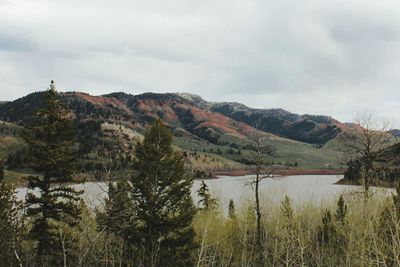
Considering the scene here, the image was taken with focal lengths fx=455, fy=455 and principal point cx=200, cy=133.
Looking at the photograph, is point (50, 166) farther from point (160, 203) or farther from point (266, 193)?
point (266, 193)

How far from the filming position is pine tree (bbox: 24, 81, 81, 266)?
3462cm

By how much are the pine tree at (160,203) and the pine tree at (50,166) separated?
5.31m

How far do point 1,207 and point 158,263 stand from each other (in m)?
14.4

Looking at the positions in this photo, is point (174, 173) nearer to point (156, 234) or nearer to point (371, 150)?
point (156, 234)

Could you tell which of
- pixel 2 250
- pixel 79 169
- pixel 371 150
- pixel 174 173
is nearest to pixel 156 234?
pixel 174 173

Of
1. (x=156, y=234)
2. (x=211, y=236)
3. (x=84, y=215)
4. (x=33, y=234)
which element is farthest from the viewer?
(x=84, y=215)

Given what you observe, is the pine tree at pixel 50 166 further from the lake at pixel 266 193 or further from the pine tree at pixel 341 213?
the pine tree at pixel 341 213

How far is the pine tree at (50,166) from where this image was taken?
114 feet

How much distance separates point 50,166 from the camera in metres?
35.1

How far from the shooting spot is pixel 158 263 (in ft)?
123

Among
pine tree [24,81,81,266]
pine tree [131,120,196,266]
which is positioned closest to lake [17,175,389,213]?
pine tree [24,81,81,266]

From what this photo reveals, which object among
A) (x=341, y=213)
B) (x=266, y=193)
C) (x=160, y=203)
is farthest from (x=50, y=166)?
(x=266, y=193)

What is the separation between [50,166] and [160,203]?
9.19m

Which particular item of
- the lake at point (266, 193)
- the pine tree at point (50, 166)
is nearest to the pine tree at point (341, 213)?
the lake at point (266, 193)
